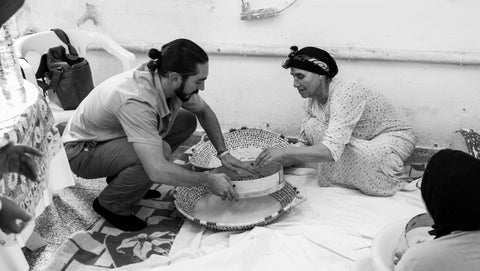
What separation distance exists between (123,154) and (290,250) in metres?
0.79

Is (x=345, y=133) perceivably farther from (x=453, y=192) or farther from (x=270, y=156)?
(x=453, y=192)

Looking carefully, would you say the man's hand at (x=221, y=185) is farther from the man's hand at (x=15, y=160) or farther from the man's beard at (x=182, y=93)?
the man's hand at (x=15, y=160)

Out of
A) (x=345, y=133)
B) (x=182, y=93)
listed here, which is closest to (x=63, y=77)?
(x=182, y=93)

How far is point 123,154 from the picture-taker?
2.09m

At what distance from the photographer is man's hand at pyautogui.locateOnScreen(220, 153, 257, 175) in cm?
218

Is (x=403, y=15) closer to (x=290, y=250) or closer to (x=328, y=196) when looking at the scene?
(x=328, y=196)

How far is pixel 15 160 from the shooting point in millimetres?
993

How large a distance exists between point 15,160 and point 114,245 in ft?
3.65

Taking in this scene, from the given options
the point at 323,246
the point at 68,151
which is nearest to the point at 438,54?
the point at 323,246

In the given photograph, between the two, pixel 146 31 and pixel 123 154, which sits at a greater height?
pixel 146 31

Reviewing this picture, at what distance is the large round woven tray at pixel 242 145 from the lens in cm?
254

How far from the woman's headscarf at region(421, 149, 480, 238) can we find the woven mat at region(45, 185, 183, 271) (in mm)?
1109

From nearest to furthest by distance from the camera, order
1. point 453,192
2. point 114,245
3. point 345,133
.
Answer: point 453,192, point 114,245, point 345,133

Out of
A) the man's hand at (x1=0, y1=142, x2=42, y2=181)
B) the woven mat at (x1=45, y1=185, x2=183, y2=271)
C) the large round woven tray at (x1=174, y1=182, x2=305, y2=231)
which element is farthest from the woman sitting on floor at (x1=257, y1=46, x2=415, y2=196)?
the man's hand at (x1=0, y1=142, x2=42, y2=181)
